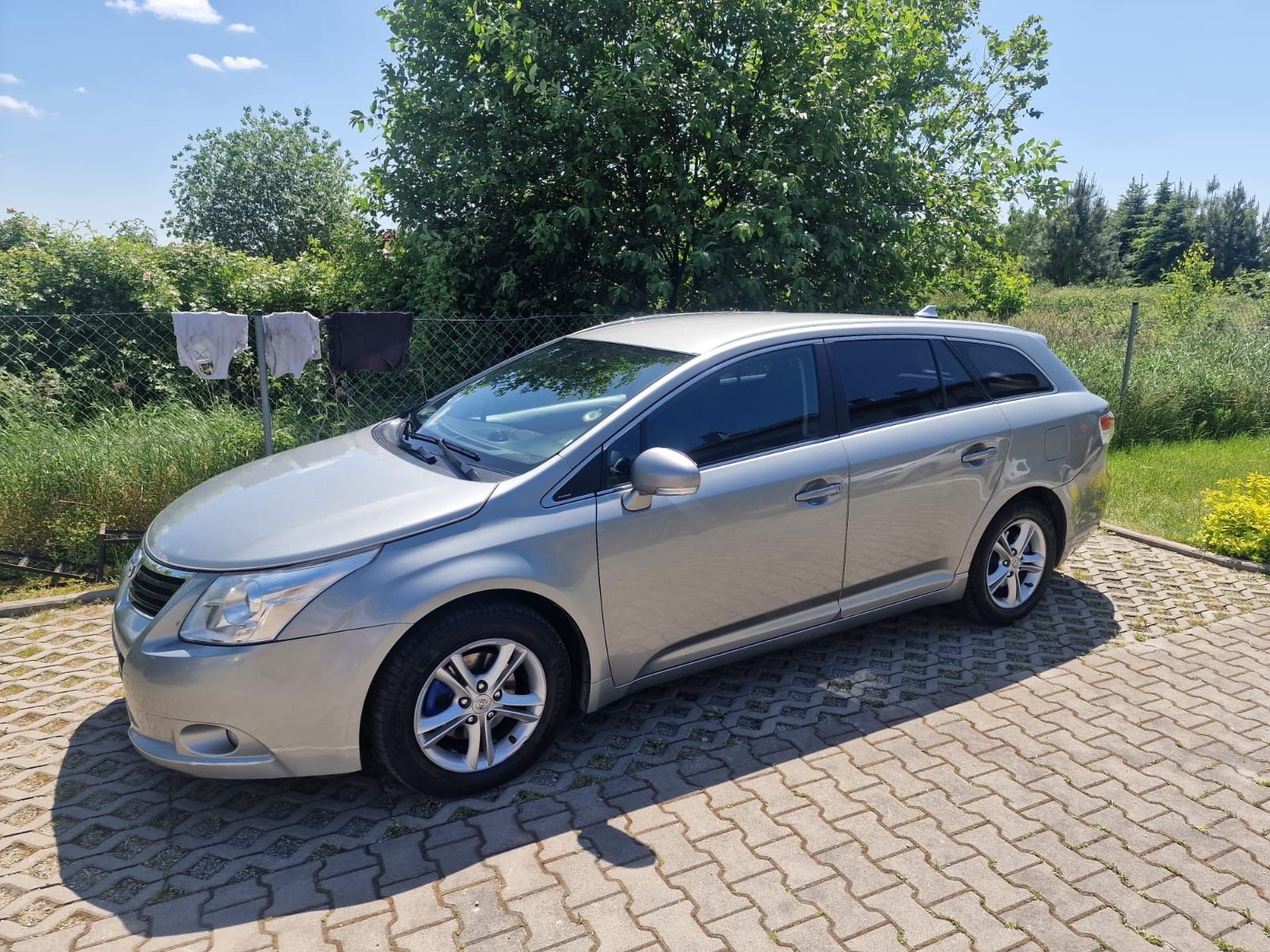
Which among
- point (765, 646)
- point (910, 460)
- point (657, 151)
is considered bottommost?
point (765, 646)

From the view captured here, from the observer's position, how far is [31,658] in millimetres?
4555

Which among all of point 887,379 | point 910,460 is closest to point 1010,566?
point 910,460

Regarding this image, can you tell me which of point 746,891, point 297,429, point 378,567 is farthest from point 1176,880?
point 297,429

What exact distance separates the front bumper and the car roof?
191 centimetres

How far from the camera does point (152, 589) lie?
3.30 meters

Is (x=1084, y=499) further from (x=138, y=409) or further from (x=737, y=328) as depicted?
(x=138, y=409)

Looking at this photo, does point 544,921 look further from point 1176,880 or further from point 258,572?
point 1176,880

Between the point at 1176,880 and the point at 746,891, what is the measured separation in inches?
56.1

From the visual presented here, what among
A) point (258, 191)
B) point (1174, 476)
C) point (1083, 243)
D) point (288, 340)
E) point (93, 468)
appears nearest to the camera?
point (93, 468)

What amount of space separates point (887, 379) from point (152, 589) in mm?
3328

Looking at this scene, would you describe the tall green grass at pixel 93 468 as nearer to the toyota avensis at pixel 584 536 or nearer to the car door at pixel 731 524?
the toyota avensis at pixel 584 536

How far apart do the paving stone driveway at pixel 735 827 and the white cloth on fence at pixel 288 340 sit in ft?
7.70

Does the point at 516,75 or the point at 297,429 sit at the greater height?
the point at 516,75

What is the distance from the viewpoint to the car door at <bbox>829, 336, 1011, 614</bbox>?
416 centimetres
